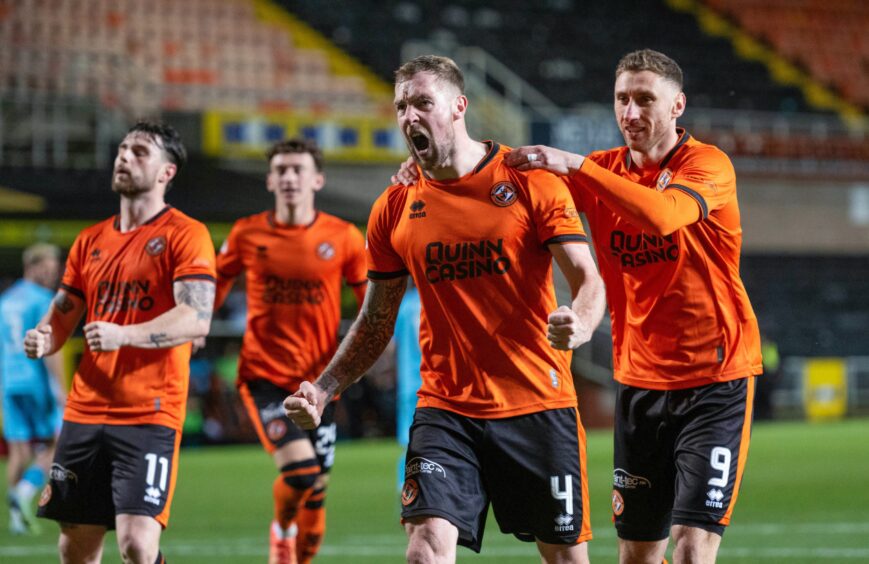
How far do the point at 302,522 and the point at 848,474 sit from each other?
8472 mm

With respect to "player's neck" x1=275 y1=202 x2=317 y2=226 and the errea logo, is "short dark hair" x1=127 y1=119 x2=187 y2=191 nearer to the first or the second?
the errea logo

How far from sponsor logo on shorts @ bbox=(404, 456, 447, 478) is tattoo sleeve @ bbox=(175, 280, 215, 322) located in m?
1.46

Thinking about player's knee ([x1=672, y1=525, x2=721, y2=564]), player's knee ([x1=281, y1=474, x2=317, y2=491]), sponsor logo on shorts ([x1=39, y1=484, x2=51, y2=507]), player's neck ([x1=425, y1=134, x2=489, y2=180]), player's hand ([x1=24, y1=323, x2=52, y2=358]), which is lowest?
player's knee ([x1=281, y1=474, x2=317, y2=491])

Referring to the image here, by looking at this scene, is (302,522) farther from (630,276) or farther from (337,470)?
(337,470)

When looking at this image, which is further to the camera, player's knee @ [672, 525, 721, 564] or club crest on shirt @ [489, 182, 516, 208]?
player's knee @ [672, 525, 721, 564]

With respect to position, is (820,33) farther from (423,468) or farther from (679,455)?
(423,468)

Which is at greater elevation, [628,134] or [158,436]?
[628,134]

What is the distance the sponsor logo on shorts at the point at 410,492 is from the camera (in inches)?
200

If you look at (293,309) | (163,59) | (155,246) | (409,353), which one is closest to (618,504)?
(155,246)

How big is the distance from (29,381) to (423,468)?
345 inches

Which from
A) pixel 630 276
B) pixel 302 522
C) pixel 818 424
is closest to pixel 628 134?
pixel 630 276

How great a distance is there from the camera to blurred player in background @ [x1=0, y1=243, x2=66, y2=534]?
40.2 ft

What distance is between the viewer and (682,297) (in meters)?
5.62

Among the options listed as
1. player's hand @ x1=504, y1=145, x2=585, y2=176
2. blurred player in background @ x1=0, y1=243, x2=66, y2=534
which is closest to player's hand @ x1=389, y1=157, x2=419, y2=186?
player's hand @ x1=504, y1=145, x2=585, y2=176
